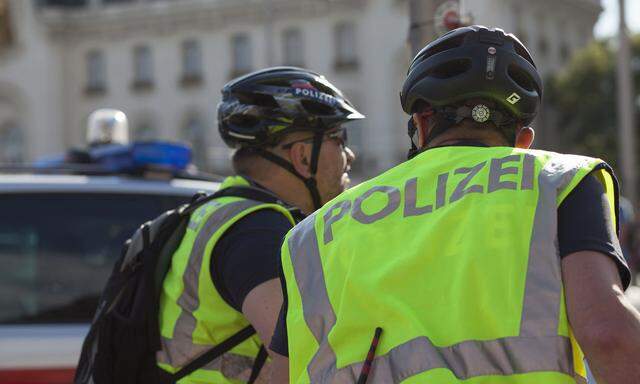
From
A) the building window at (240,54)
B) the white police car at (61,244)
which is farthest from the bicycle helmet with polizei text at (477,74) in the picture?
the building window at (240,54)

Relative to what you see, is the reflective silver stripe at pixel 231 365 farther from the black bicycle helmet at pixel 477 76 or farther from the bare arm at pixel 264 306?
the black bicycle helmet at pixel 477 76

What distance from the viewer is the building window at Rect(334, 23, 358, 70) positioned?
43406mm

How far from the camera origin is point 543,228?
66.4 inches

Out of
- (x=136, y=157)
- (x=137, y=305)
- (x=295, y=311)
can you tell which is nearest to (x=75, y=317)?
(x=136, y=157)

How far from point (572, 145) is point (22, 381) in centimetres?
3916

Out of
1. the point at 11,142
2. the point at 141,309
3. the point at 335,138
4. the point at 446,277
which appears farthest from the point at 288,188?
the point at 11,142

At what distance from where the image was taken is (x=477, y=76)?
1.91 m

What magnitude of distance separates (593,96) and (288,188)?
37470mm

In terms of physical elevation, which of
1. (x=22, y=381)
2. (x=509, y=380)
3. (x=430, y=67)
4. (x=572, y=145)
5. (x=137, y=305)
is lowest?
(x=572, y=145)

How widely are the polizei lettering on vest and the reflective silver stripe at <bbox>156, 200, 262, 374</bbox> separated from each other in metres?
0.67

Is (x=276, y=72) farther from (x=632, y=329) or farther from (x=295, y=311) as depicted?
(x=632, y=329)

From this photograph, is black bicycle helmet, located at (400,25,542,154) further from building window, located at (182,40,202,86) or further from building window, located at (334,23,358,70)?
building window, located at (182,40,202,86)

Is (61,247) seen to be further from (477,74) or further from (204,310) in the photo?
(477,74)

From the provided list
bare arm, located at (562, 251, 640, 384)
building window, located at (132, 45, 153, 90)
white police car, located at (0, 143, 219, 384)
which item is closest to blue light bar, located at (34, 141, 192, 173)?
white police car, located at (0, 143, 219, 384)
